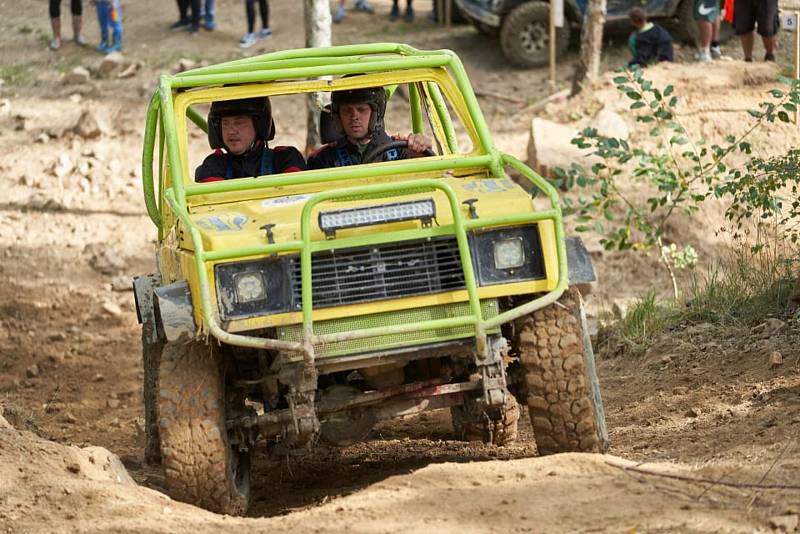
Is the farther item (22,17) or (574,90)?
(22,17)

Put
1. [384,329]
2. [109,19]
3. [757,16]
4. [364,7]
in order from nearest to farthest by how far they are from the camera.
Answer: [384,329] → [757,16] → [109,19] → [364,7]

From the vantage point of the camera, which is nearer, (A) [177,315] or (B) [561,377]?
(A) [177,315]

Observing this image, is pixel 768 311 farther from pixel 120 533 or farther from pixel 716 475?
pixel 120 533

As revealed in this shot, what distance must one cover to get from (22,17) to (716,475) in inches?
700

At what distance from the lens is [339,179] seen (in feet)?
19.6

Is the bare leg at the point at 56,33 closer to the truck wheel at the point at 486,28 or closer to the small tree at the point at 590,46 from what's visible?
the truck wheel at the point at 486,28

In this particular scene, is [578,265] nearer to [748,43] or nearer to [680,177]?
[680,177]

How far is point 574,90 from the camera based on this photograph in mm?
14430

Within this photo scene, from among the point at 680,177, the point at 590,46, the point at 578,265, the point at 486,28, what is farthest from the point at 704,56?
the point at 578,265

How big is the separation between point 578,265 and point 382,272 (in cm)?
85

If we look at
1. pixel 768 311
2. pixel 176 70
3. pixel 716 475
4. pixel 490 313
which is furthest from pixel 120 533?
pixel 176 70

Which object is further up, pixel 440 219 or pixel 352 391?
pixel 440 219

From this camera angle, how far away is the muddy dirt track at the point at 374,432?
4.90m

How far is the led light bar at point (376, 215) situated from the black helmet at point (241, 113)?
1.53 meters
